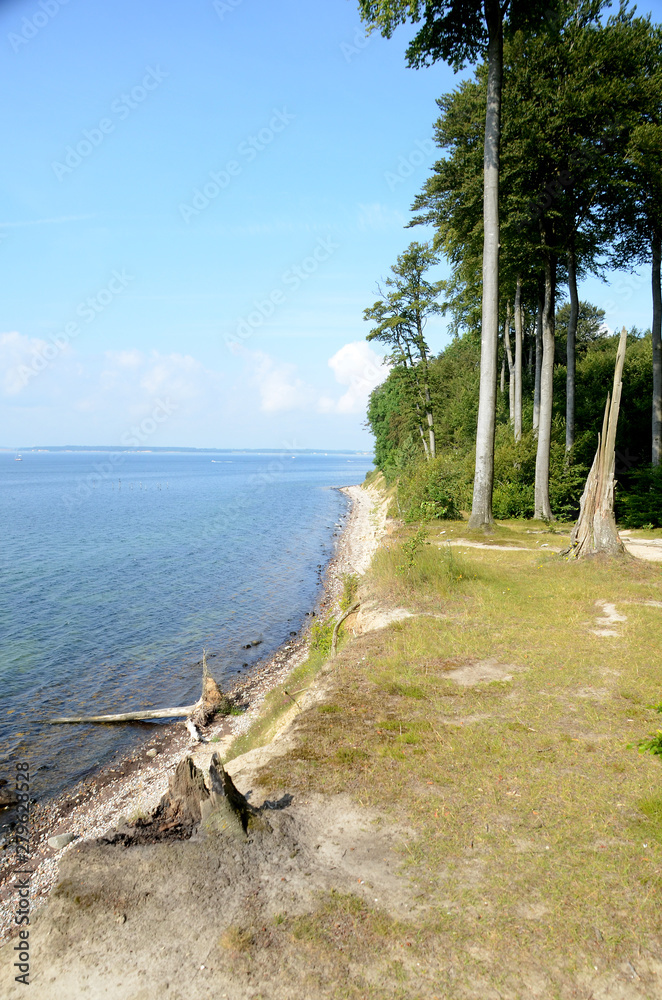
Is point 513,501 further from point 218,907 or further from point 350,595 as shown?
point 218,907

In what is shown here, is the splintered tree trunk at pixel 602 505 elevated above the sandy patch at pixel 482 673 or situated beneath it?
elevated above

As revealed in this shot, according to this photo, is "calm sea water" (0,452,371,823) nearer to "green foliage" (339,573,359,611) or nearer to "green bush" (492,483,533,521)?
"green foliage" (339,573,359,611)

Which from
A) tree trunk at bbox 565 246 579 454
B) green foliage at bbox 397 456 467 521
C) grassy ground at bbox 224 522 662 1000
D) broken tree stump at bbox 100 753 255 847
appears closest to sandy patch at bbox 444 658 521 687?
grassy ground at bbox 224 522 662 1000

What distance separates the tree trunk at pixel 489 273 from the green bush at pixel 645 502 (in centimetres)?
736

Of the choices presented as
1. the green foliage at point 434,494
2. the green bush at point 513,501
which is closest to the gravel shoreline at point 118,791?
the green foliage at point 434,494

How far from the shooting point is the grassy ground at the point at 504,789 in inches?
159

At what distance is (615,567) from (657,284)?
1635cm

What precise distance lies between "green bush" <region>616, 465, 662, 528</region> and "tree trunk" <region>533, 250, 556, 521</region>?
3150 mm

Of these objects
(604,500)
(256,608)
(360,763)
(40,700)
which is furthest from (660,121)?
(40,700)

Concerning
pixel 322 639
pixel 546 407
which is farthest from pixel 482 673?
pixel 546 407

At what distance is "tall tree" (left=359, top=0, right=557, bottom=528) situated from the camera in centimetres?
1788

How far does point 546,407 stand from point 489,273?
6.28 metres

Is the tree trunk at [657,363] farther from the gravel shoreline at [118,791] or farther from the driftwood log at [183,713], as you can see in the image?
the driftwood log at [183,713]

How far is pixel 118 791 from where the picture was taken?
405 inches
